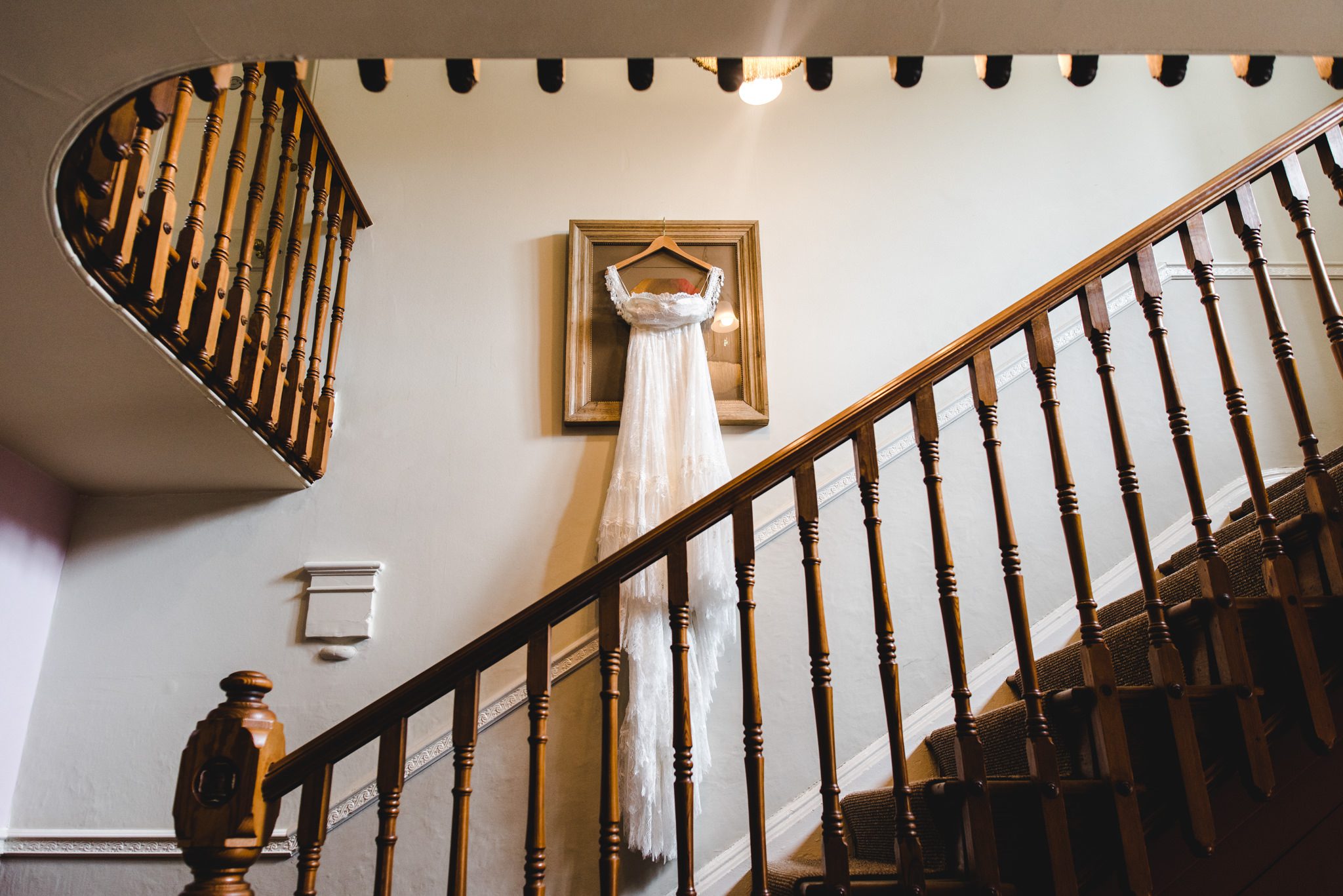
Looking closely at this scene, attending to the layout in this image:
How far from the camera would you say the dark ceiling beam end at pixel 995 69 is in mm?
1501

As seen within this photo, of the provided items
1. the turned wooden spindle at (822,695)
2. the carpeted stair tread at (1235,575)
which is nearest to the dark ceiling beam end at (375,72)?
the turned wooden spindle at (822,695)

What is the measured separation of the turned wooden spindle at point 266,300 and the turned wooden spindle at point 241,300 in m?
0.03

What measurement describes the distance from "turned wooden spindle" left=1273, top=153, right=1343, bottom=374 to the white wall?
3262 mm

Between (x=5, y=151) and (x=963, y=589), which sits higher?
(x=5, y=151)

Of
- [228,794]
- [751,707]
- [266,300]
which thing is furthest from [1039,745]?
[266,300]

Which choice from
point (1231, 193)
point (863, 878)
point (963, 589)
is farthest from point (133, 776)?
point (1231, 193)

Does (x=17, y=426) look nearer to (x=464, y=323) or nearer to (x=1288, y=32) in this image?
(x=464, y=323)

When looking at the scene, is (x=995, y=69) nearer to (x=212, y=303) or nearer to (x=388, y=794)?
(x=388, y=794)

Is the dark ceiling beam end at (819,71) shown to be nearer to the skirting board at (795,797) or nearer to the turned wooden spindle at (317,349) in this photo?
the skirting board at (795,797)

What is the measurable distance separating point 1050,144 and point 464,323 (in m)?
2.28

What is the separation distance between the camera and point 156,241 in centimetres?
196

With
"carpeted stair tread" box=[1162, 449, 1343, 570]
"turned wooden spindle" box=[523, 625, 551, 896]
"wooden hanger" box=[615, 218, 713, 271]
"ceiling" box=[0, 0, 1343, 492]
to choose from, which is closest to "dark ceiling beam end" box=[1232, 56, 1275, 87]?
"ceiling" box=[0, 0, 1343, 492]

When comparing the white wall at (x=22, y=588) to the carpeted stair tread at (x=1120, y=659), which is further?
the white wall at (x=22, y=588)

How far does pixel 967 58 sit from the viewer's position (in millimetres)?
3666
